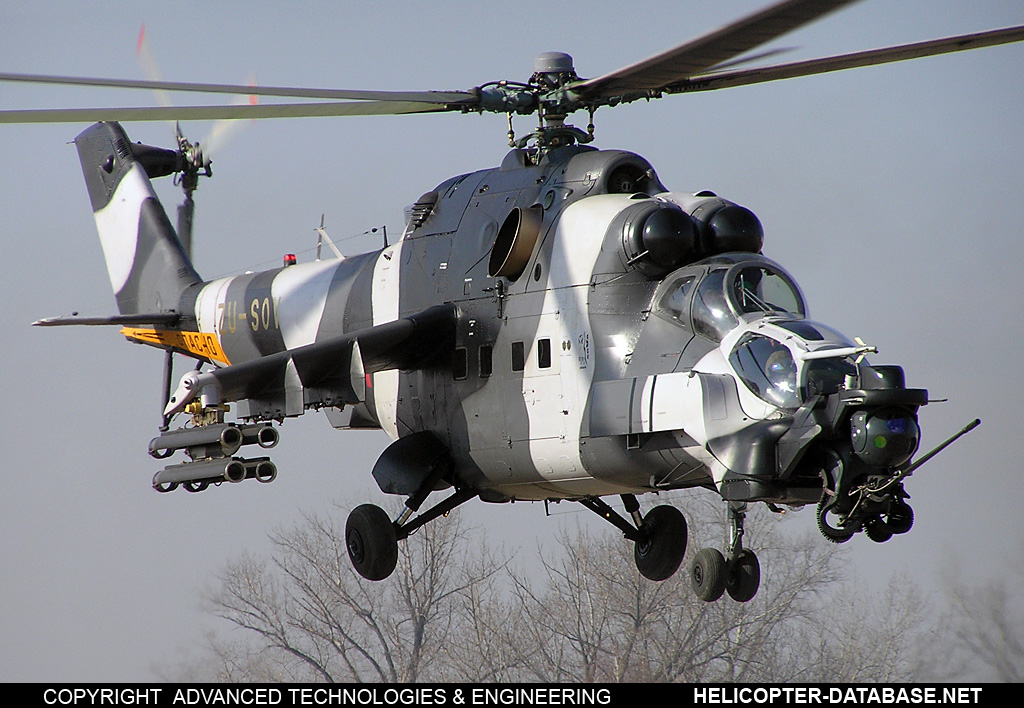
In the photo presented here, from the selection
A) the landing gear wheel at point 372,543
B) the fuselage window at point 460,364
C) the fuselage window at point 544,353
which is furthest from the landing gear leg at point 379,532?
the fuselage window at point 544,353

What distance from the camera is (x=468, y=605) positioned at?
80.6 feet

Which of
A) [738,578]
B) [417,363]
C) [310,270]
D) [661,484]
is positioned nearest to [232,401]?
[417,363]

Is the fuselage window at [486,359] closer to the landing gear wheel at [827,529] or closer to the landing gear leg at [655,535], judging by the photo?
the landing gear leg at [655,535]

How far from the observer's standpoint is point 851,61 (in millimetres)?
10070

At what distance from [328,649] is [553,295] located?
1482cm

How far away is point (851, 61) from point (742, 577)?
12.9ft

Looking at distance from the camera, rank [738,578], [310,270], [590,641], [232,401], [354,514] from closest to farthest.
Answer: [738,578]
[232,401]
[354,514]
[310,270]
[590,641]

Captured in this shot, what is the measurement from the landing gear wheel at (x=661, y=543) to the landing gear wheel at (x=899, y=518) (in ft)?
10.9

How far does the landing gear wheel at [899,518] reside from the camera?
8.73 metres

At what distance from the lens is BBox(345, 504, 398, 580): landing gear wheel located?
37.5ft

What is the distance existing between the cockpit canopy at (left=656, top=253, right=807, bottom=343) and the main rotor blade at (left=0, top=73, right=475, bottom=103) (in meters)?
2.28

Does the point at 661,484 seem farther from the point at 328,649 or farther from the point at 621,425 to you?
the point at 328,649

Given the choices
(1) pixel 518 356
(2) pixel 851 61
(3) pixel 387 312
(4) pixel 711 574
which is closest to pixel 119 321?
(3) pixel 387 312

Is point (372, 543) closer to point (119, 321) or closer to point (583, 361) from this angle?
point (583, 361)
